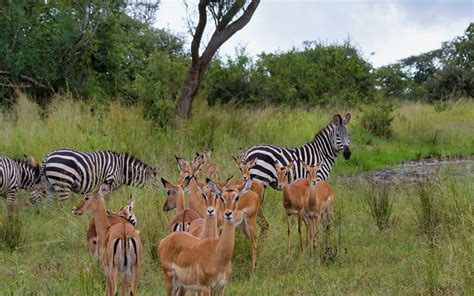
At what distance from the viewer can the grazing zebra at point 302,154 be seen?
9.65 metres

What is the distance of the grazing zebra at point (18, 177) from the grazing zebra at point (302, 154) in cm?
303

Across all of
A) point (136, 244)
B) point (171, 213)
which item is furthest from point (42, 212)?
point (136, 244)

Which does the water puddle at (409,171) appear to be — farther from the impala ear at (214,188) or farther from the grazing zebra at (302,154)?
the impala ear at (214,188)

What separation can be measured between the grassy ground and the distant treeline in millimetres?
1117

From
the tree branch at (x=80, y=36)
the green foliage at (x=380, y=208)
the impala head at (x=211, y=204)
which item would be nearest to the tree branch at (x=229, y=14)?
the tree branch at (x=80, y=36)

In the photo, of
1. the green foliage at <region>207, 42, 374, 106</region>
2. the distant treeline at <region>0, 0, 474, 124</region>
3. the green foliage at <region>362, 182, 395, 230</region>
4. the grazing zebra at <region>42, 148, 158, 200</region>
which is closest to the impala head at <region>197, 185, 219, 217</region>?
the green foliage at <region>362, 182, 395, 230</region>

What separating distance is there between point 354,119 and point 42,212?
40.2 feet

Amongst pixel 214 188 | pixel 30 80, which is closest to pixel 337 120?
pixel 214 188

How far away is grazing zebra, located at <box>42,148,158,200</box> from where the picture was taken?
32.4 feet

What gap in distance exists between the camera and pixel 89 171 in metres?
10.2

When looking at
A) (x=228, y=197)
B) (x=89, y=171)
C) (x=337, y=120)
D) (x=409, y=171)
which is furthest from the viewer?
(x=409, y=171)

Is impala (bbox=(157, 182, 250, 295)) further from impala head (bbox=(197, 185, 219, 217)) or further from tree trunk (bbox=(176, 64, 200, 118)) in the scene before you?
tree trunk (bbox=(176, 64, 200, 118))

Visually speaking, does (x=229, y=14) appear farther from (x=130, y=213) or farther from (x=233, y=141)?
(x=130, y=213)

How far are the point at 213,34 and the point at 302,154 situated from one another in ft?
14.3
